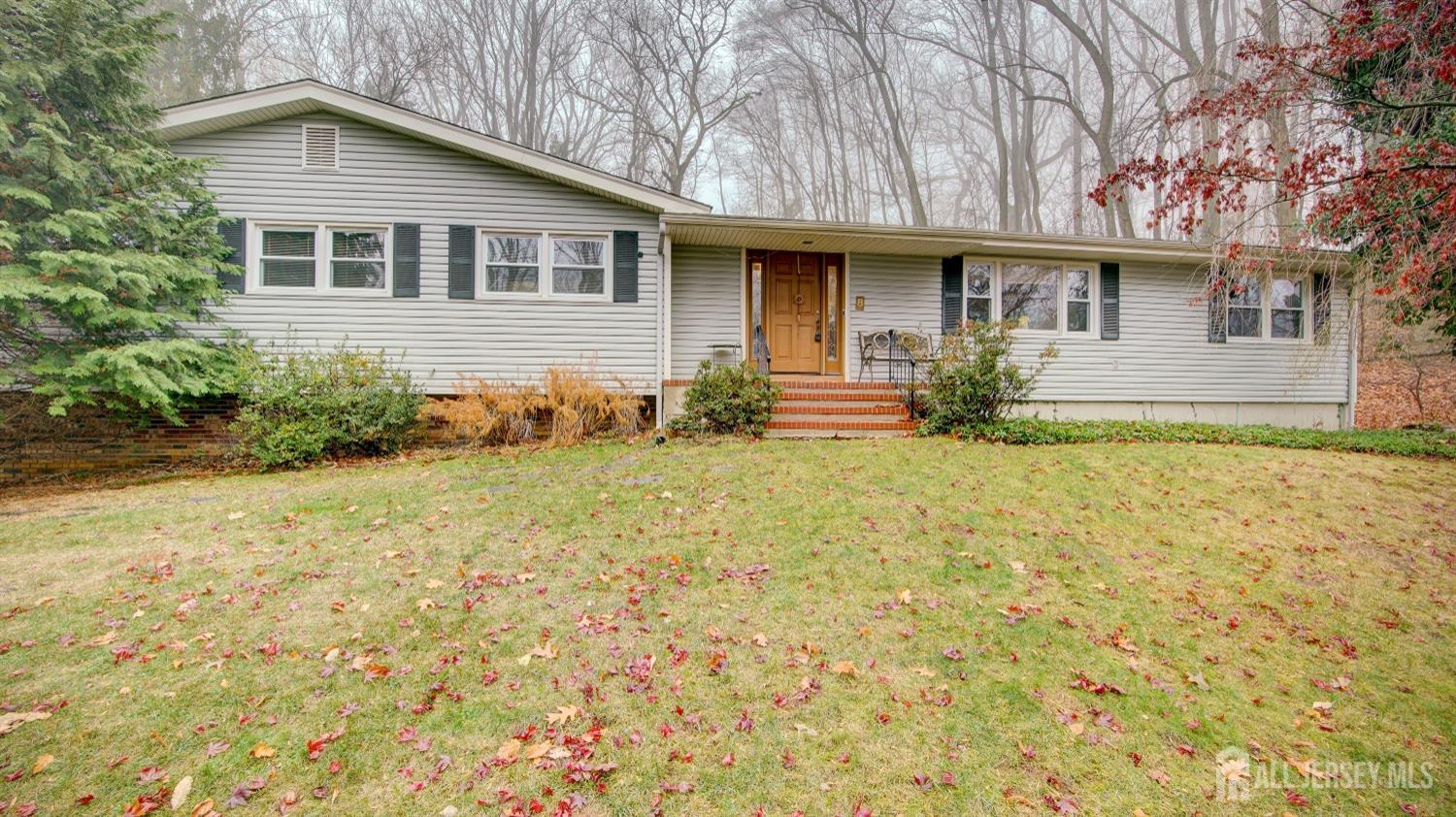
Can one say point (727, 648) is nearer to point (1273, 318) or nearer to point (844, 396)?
point (844, 396)

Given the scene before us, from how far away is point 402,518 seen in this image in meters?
5.45

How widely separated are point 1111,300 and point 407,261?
1210 centimetres

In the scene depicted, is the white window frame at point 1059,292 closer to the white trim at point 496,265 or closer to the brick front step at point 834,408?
the brick front step at point 834,408

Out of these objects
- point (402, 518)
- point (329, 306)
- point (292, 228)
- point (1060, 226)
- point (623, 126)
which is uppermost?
point (623, 126)

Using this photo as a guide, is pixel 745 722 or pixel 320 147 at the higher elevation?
pixel 320 147

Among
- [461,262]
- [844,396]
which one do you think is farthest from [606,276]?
[844,396]

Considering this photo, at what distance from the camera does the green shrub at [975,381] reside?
8.71m

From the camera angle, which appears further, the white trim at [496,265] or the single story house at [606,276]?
the white trim at [496,265]

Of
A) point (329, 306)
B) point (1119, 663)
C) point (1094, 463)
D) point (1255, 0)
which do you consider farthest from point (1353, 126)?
point (1255, 0)

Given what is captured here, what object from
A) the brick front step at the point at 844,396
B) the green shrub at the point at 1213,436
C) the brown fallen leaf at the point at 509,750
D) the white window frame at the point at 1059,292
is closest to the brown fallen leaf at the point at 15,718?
the brown fallen leaf at the point at 509,750

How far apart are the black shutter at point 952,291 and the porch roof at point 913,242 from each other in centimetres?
26

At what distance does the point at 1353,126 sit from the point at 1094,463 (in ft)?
12.9

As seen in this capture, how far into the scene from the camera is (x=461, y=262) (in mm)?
9234

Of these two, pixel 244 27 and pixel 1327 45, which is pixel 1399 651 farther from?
pixel 244 27
